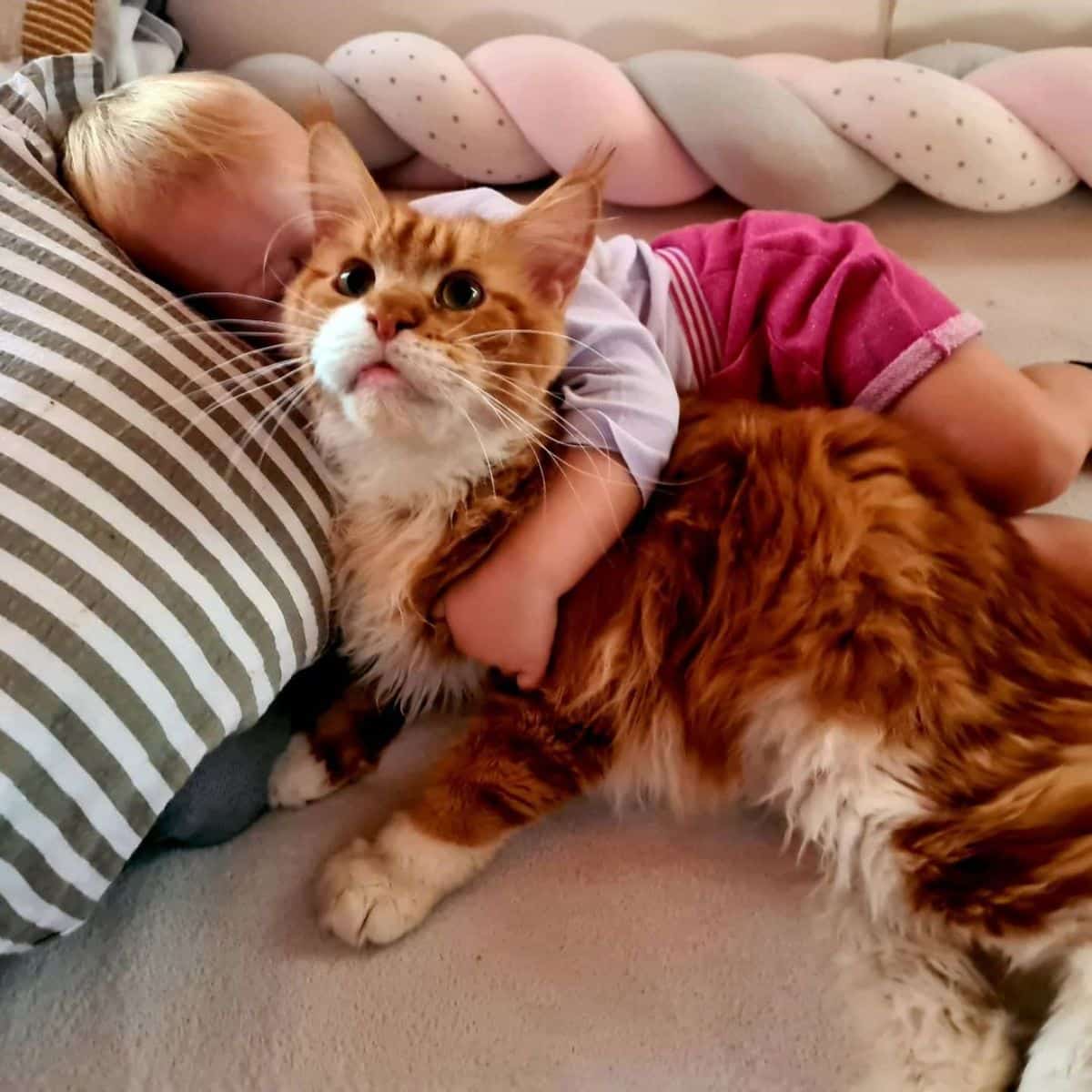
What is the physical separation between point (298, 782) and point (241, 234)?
64 cm

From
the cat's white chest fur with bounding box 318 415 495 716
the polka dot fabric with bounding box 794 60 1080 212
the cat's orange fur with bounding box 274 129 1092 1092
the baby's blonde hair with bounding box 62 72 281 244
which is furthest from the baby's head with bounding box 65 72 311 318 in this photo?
the polka dot fabric with bounding box 794 60 1080 212

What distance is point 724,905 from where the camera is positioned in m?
0.97

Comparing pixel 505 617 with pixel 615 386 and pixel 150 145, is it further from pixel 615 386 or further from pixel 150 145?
pixel 150 145

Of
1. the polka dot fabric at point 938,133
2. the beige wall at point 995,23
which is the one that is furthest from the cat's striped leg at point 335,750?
the beige wall at point 995,23

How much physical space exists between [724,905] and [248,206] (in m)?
0.94

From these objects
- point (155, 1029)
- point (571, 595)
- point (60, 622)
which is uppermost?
point (60, 622)

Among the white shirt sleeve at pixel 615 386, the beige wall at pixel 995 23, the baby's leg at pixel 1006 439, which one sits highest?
the beige wall at pixel 995 23

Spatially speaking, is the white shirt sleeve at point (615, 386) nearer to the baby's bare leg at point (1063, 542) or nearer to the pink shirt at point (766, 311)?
the pink shirt at point (766, 311)

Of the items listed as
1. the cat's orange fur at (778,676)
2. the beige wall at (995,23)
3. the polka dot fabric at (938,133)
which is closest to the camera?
the cat's orange fur at (778,676)

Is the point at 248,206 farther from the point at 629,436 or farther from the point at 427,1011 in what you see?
the point at 427,1011

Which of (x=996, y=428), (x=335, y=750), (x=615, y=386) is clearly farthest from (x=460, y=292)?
(x=996, y=428)

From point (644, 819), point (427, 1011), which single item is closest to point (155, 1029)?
point (427, 1011)

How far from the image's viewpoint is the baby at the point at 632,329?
40.8 inches

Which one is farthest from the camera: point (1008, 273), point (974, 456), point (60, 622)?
point (1008, 273)
